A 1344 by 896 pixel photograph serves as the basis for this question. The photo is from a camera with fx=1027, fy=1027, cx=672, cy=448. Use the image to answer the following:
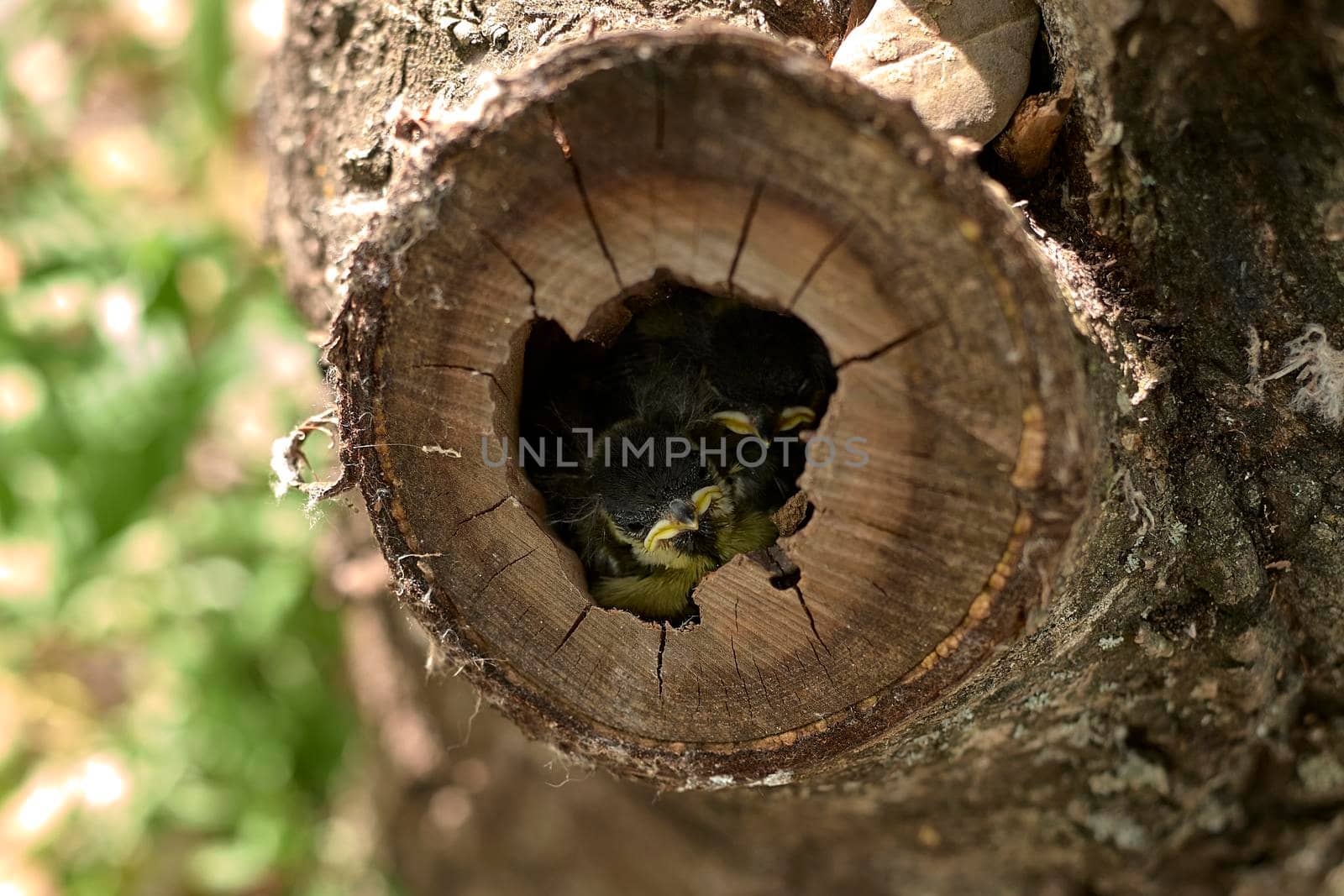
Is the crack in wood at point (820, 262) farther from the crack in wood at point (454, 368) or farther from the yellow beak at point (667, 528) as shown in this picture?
the yellow beak at point (667, 528)

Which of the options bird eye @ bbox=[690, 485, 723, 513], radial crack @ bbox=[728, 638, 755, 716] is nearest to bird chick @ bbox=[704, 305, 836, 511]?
bird eye @ bbox=[690, 485, 723, 513]

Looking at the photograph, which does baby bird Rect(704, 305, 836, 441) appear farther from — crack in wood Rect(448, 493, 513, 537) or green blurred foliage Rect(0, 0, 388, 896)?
green blurred foliage Rect(0, 0, 388, 896)

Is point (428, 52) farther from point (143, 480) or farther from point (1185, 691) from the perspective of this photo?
point (1185, 691)

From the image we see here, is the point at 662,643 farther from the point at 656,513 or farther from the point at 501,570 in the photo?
the point at 656,513

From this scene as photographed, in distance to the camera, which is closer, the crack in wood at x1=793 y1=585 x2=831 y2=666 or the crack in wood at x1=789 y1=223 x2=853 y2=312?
the crack in wood at x1=789 y1=223 x2=853 y2=312

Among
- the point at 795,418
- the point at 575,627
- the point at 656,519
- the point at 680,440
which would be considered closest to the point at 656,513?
the point at 656,519

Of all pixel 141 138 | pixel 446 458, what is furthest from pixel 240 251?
pixel 446 458
